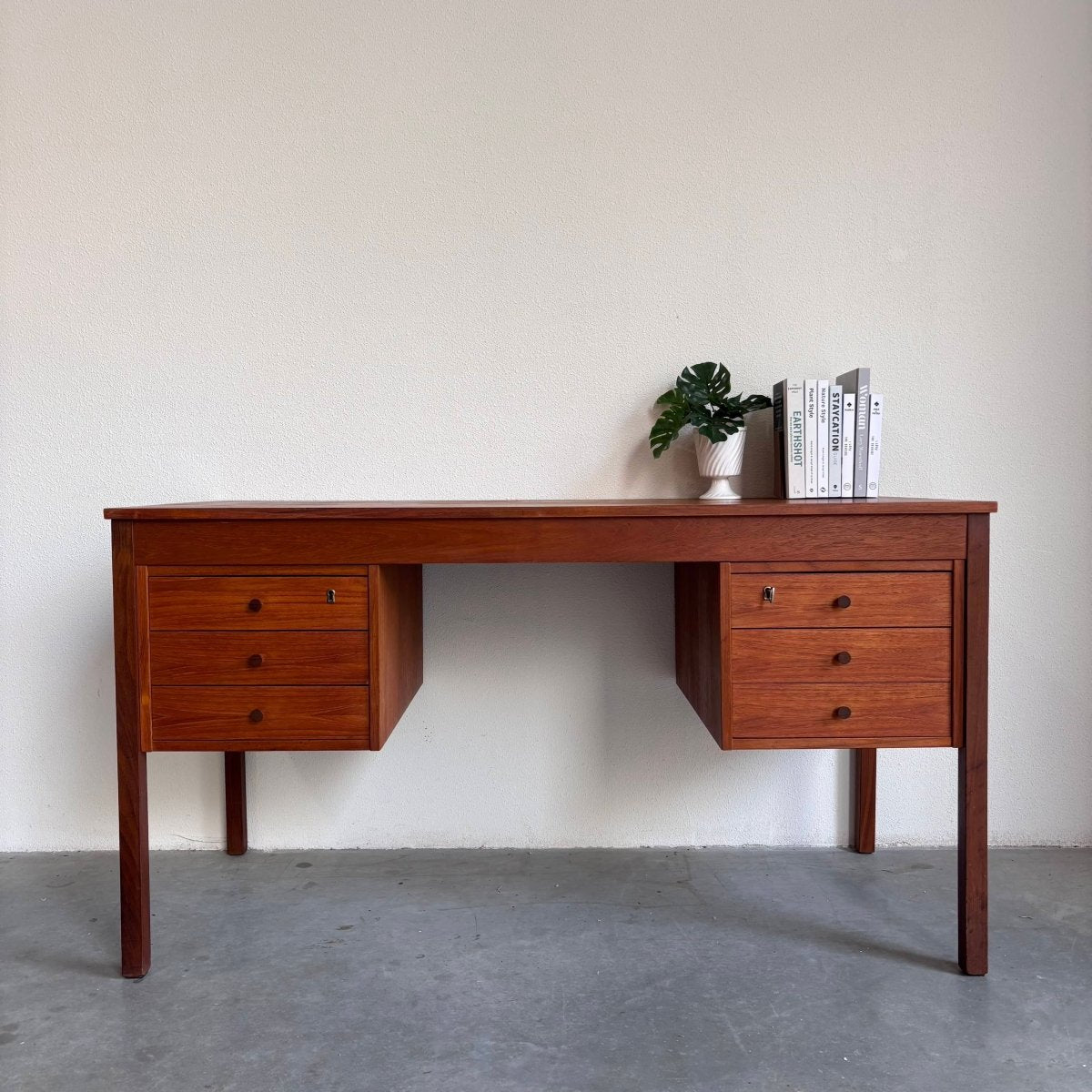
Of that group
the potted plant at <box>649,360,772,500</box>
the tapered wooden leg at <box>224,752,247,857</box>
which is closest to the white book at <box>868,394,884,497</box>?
the potted plant at <box>649,360,772,500</box>

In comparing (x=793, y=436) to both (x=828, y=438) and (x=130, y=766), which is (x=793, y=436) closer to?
(x=828, y=438)

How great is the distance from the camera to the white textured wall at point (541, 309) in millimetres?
2189

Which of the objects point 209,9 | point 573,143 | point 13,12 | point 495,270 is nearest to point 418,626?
point 495,270

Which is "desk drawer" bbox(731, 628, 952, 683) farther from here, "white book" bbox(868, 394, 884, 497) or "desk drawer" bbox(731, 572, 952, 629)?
"white book" bbox(868, 394, 884, 497)

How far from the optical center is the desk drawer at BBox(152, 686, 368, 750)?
1684 mm

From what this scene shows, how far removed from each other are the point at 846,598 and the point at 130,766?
139 cm

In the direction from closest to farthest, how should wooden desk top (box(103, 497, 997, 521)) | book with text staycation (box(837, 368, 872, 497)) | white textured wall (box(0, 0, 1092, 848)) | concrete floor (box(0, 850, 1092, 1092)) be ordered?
concrete floor (box(0, 850, 1092, 1092))
wooden desk top (box(103, 497, 997, 521))
book with text staycation (box(837, 368, 872, 497))
white textured wall (box(0, 0, 1092, 848))

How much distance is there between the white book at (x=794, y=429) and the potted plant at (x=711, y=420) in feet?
0.39

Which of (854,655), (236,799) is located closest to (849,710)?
(854,655)

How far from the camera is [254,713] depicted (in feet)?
5.54

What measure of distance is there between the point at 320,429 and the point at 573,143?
0.95 meters

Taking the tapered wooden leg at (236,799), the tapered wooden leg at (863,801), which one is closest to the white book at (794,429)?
the tapered wooden leg at (863,801)

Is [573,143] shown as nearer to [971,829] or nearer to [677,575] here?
[677,575]

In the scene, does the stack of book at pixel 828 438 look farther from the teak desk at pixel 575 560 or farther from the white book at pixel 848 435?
the teak desk at pixel 575 560
